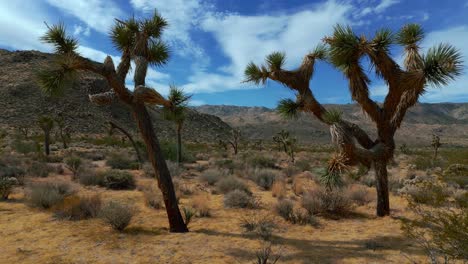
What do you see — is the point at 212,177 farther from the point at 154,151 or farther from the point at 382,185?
the point at 154,151

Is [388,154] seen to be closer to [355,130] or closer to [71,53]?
[355,130]

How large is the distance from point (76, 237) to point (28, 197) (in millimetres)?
4379

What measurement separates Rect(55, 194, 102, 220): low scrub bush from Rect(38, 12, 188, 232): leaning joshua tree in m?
2.68

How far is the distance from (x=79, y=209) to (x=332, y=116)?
23.3 ft

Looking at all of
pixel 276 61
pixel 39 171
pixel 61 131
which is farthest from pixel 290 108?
pixel 61 131

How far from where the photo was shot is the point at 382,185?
9.81m

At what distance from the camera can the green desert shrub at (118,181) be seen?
47.1 ft

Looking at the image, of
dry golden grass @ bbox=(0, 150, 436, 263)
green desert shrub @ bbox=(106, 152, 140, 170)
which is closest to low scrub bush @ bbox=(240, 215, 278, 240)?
dry golden grass @ bbox=(0, 150, 436, 263)

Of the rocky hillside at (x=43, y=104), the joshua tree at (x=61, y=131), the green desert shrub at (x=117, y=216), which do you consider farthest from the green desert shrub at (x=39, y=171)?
the rocky hillside at (x=43, y=104)

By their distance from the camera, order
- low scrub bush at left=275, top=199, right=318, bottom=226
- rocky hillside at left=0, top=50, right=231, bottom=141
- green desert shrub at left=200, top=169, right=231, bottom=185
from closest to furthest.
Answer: low scrub bush at left=275, top=199, right=318, bottom=226 → green desert shrub at left=200, top=169, right=231, bottom=185 → rocky hillside at left=0, top=50, right=231, bottom=141

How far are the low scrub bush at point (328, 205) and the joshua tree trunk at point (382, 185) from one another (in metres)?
0.94

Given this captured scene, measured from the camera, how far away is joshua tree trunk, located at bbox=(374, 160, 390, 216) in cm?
959

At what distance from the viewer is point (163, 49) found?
30.1ft

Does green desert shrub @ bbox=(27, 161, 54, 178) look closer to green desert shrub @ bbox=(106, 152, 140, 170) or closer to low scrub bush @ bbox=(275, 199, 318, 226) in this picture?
green desert shrub @ bbox=(106, 152, 140, 170)
